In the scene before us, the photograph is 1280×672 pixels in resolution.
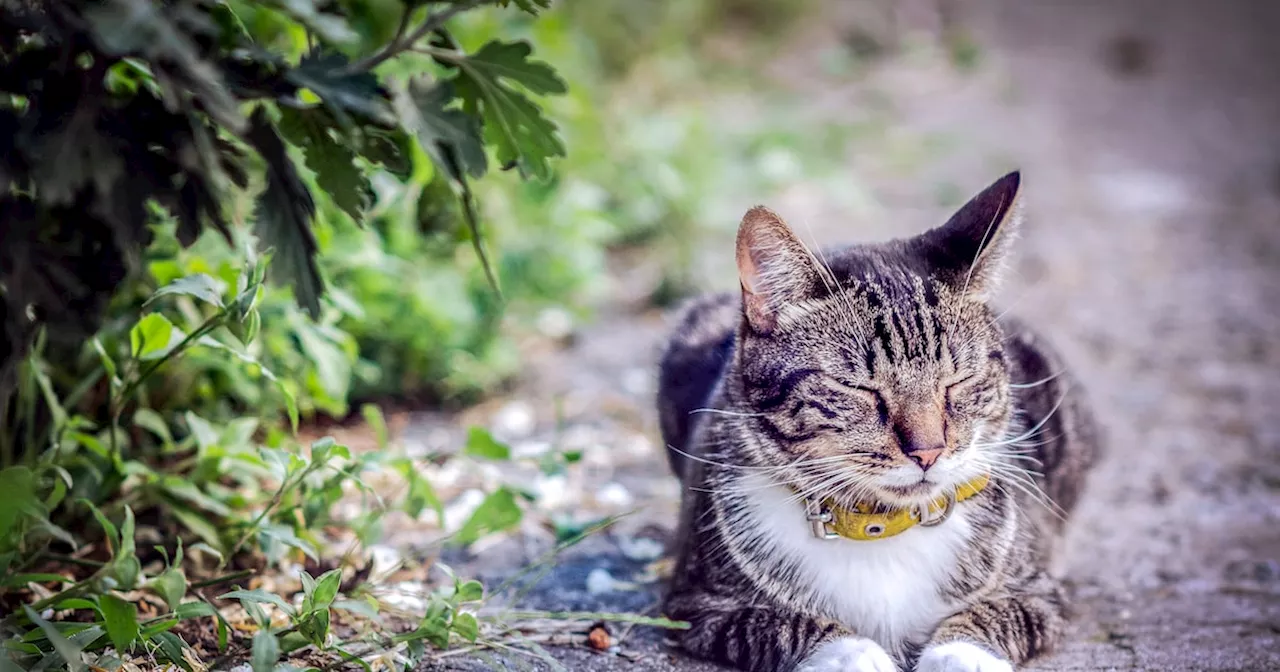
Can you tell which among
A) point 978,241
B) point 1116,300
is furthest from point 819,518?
point 1116,300

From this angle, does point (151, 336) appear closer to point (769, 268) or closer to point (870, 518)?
point (769, 268)

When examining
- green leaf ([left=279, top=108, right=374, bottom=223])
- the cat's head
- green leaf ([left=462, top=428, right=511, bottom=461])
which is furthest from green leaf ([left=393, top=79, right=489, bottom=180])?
green leaf ([left=462, top=428, right=511, bottom=461])

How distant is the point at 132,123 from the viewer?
6.20 ft

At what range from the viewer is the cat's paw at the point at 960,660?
2.13 m

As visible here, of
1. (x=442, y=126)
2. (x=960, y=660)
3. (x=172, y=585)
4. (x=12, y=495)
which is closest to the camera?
(x=12, y=495)

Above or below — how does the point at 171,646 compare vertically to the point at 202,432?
below

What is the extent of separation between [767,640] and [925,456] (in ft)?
1.68

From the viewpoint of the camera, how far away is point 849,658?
216 cm

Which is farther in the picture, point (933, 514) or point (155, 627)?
point (933, 514)

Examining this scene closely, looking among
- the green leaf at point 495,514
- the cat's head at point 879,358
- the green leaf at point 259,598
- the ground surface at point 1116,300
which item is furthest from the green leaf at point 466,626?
Result: the cat's head at point 879,358

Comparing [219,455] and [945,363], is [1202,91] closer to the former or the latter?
[945,363]

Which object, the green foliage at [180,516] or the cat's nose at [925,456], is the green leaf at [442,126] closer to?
the green foliage at [180,516]

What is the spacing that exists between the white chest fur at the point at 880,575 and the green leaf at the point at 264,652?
40.8 inches

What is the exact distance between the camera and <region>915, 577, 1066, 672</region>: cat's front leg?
85.0 inches
